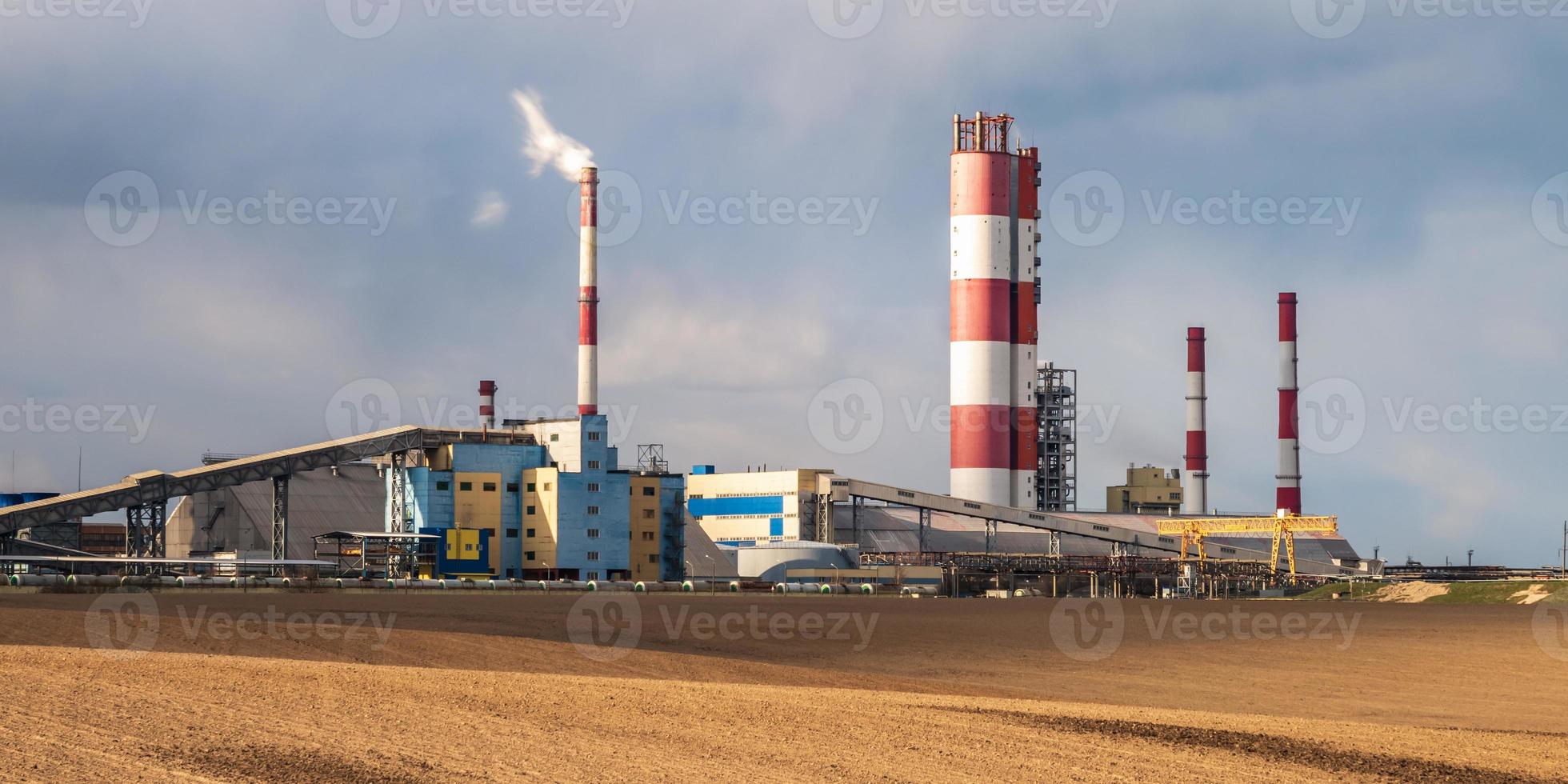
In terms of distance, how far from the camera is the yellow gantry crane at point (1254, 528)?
104312 mm

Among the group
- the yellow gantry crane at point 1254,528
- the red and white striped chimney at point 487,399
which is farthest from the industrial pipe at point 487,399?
the yellow gantry crane at point 1254,528

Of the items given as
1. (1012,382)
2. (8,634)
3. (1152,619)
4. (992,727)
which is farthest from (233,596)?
(1012,382)

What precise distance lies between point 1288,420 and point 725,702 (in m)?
109

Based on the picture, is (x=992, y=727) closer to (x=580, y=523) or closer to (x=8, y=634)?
(x=8, y=634)

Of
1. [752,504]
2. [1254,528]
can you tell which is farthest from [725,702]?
[1254,528]

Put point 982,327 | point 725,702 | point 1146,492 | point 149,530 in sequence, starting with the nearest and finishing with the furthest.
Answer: point 725,702
point 149,530
point 982,327
point 1146,492

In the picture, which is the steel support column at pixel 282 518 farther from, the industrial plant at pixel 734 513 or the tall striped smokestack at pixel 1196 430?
the tall striped smokestack at pixel 1196 430

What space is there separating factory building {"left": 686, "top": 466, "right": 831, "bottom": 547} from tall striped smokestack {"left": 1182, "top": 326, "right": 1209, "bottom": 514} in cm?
3358

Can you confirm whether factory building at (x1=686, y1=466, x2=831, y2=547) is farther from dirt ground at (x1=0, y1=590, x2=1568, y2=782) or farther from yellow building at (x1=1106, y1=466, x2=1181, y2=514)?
dirt ground at (x1=0, y1=590, x2=1568, y2=782)

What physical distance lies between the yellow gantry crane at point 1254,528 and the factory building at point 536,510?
36.8 m

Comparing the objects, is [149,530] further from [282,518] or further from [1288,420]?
[1288,420]

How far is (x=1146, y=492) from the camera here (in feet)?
475

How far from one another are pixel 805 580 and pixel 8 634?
68084 mm

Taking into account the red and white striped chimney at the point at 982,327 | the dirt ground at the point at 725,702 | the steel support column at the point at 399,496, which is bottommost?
the dirt ground at the point at 725,702
